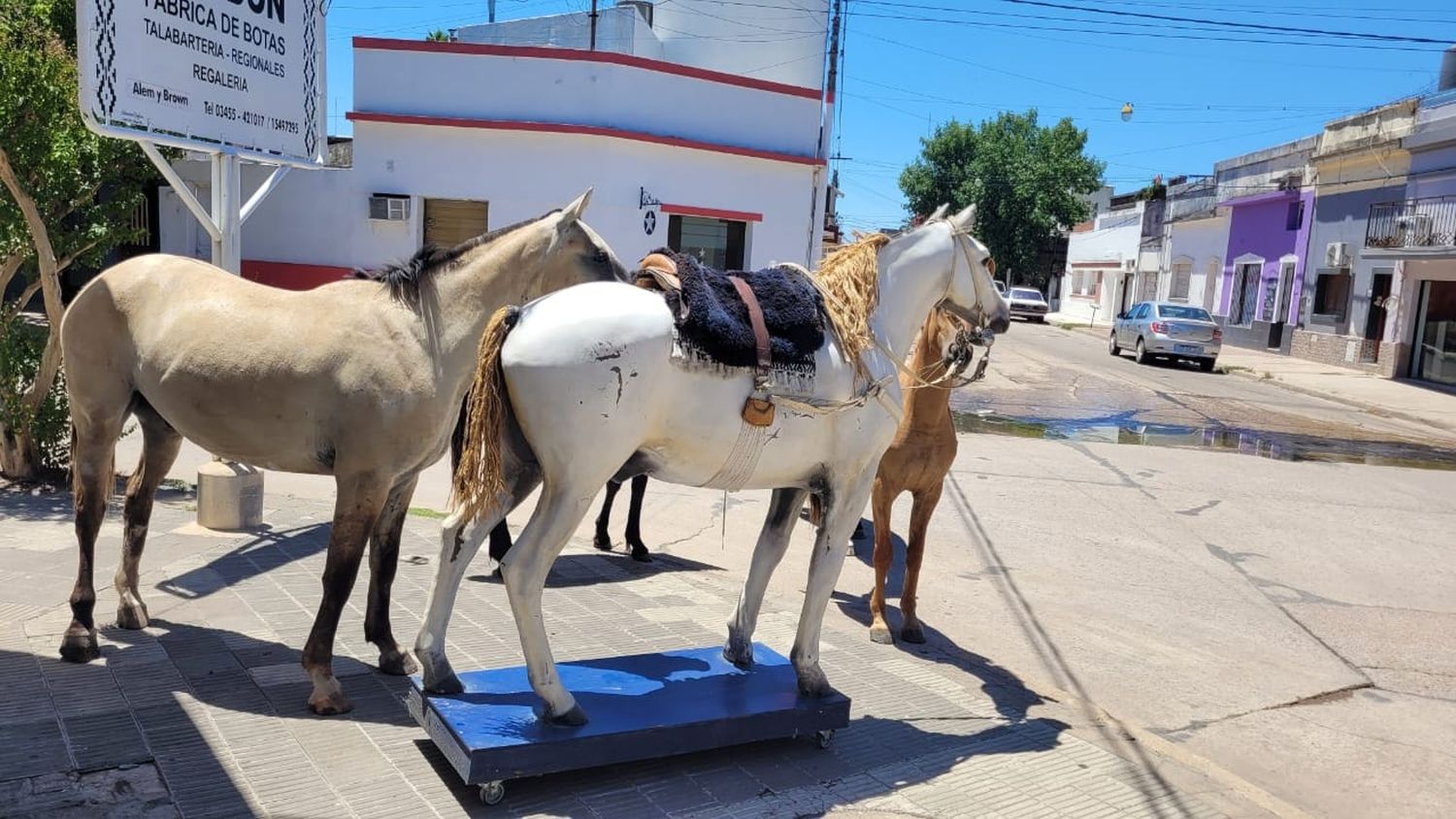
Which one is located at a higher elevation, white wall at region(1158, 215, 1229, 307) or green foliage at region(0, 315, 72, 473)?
white wall at region(1158, 215, 1229, 307)

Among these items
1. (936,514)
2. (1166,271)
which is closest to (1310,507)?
(936,514)

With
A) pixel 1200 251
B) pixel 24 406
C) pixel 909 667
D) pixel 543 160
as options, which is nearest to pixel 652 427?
pixel 909 667

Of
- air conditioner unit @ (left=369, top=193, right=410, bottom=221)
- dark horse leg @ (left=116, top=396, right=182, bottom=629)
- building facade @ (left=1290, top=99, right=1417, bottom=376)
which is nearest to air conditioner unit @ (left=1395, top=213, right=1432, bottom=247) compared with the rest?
building facade @ (left=1290, top=99, right=1417, bottom=376)

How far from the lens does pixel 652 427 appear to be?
3.62m

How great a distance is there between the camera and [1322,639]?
20.5ft

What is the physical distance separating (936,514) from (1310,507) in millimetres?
4144

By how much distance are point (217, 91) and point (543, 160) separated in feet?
28.3

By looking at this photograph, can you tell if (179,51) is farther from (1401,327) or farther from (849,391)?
(1401,327)

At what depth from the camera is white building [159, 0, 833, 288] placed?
14.7 m

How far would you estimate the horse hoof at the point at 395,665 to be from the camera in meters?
4.45

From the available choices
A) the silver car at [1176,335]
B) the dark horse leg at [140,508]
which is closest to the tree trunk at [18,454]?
the dark horse leg at [140,508]

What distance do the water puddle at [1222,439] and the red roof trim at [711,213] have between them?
456 cm

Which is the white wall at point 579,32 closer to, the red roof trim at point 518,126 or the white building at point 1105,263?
the red roof trim at point 518,126

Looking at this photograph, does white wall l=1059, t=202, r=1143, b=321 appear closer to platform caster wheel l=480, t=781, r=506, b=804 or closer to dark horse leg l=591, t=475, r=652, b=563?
dark horse leg l=591, t=475, r=652, b=563
